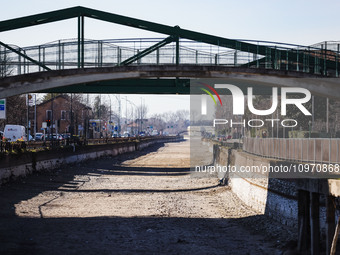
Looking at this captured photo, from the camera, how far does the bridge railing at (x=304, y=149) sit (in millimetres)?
23219

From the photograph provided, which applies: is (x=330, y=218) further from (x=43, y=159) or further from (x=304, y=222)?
(x=43, y=159)

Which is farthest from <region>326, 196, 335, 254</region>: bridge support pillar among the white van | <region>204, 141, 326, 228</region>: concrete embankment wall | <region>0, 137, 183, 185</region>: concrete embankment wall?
the white van

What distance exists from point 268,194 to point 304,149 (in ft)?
11.6

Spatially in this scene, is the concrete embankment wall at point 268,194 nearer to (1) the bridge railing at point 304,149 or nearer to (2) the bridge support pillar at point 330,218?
(1) the bridge railing at point 304,149

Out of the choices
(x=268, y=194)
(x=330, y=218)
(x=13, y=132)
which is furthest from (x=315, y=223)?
(x=13, y=132)

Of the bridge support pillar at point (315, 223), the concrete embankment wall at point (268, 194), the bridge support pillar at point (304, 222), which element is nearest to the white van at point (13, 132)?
the concrete embankment wall at point (268, 194)

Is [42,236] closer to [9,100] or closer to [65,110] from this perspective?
[9,100]

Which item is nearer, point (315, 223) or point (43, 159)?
point (315, 223)

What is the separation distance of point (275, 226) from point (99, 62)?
20.1 metres

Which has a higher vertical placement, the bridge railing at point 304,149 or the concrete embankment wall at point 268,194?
the bridge railing at point 304,149

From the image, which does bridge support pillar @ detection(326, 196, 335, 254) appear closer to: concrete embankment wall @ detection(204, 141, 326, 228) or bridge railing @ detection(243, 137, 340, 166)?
concrete embankment wall @ detection(204, 141, 326, 228)

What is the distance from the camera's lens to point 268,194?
23859 mm

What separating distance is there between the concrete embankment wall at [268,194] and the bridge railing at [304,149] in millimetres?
1601

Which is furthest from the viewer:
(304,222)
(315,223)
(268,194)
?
(268,194)
